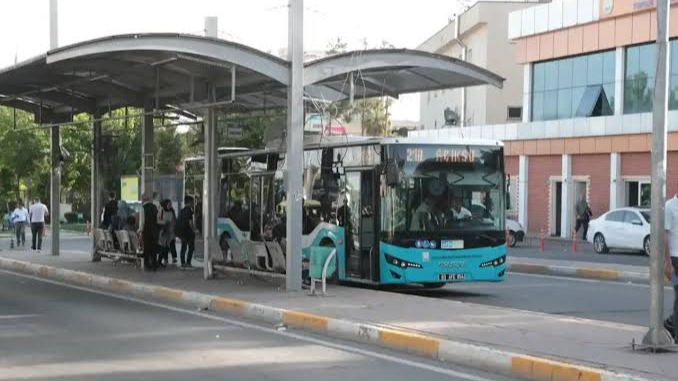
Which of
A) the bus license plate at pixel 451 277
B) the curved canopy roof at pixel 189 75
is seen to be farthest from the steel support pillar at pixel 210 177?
the bus license plate at pixel 451 277

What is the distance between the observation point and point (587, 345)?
411 inches

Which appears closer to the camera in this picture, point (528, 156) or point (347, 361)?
point (347, 361)

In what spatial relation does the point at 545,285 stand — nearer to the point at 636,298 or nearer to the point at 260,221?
the point at 636,298

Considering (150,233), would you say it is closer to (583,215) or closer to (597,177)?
(583,215)

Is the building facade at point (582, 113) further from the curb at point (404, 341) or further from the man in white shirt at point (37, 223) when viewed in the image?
the curb at point (404, 341)

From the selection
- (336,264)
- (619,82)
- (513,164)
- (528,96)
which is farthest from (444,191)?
(513,164)

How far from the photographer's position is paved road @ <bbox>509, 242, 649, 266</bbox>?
27.6 metres

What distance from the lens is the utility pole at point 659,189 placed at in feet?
32.0

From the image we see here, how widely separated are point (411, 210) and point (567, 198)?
26.7 meters

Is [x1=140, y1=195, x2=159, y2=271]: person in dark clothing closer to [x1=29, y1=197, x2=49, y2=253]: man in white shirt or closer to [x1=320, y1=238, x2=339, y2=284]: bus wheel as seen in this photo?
[x1=320, y1=238, x2=339, y2=284]: bus wheel

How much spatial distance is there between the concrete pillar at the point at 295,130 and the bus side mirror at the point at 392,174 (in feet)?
5.08

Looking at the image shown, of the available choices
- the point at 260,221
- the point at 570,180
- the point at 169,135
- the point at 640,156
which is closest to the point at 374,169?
the point at 260,221

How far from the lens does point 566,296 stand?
58.3 feet

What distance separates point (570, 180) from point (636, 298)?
25.2 meters
